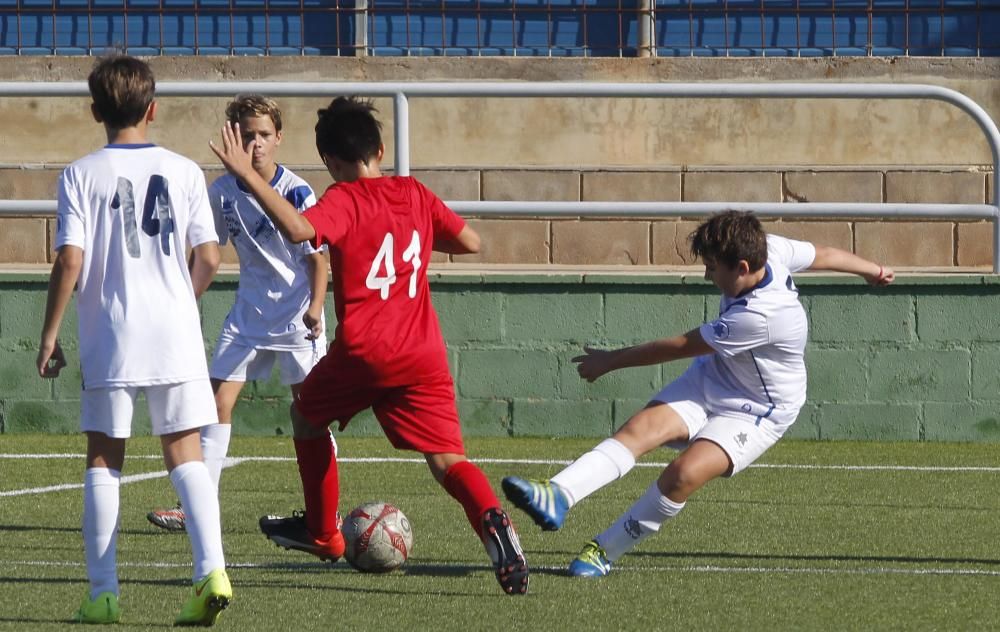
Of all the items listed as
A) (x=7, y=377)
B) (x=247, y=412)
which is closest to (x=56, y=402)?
(x=7, y=377)

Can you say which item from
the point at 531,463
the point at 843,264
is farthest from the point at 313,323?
the point at 531,463

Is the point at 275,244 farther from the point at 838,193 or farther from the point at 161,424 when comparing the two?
the point at 838,193

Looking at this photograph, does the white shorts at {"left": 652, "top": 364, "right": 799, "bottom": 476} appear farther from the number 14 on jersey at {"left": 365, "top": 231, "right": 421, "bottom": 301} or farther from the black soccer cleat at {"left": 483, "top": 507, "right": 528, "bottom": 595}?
the number 14 on jersey at {"left": 365, "top": 231, "right": 421, "bottom": 301}

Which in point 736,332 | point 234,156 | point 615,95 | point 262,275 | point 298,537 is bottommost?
point 298,537

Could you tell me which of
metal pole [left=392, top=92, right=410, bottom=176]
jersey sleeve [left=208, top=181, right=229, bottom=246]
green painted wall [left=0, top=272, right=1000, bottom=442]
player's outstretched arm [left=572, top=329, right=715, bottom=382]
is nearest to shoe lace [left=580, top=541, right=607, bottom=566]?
player's outstretched arm [left=572, top=329, right=715, bottom=382]

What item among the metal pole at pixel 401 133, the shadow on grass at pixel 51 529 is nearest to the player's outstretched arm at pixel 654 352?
the shadow on grass at pixel 51 529

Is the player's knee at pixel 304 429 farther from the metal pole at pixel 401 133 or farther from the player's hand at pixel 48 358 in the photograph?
the metal pole at pixel 401 133

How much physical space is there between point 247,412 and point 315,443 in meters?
4.26

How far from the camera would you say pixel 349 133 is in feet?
17.4

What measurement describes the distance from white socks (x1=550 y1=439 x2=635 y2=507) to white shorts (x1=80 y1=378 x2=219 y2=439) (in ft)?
4.23

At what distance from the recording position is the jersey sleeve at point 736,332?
5.62 m

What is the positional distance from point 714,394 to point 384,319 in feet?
4.01

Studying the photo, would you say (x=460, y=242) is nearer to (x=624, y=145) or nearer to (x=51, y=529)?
(x=51, y=529)

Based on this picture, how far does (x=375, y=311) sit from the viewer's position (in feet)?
17.3
